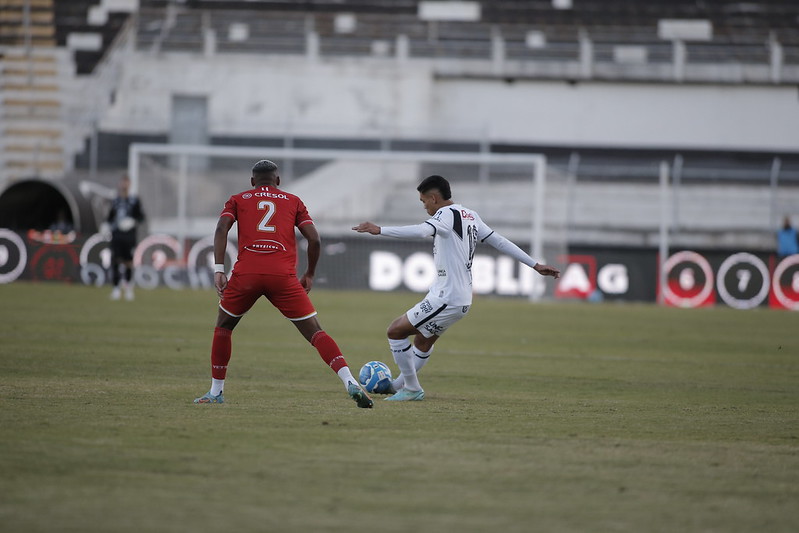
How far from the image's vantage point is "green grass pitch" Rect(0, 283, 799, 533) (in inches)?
212

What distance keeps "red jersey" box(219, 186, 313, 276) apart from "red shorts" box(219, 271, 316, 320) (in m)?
0.06

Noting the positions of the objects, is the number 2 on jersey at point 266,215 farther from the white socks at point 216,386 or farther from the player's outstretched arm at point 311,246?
the white socks at point 216,386

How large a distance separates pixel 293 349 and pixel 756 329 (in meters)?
9.87

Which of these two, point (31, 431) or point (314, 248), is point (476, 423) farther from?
point (31, 431)

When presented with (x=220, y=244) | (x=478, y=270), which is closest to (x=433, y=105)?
(x=478, y=270)

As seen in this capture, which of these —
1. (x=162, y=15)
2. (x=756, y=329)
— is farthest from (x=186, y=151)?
(x=756, y=329)

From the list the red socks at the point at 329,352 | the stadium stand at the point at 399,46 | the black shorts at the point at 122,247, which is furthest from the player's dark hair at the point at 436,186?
the stadium stand at the point at 399,46

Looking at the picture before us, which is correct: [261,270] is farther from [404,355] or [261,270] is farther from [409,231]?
[404,355]

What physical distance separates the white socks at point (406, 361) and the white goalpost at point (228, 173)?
770 inches

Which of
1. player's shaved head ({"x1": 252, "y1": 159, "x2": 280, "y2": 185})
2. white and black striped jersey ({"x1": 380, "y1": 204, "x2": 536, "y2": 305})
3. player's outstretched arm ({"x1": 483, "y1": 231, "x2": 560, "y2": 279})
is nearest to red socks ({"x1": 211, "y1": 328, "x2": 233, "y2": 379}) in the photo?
player's shaved head ({"x1": 252, "y1": 159, "x2": 280, "y2": 185})

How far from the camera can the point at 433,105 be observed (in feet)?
133

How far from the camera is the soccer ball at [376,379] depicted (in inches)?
387

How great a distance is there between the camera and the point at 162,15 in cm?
4012

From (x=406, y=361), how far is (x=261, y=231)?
1.68 meters
